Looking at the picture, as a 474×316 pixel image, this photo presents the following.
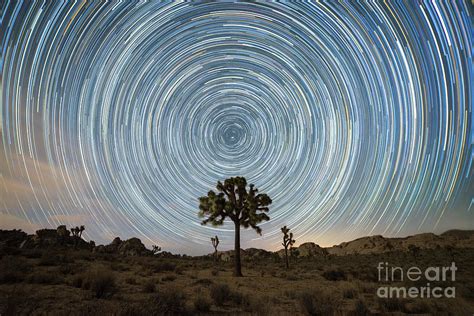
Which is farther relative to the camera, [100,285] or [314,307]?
[100,285]

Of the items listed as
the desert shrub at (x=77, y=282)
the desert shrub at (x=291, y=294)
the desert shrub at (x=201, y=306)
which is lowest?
the desert shrub at (x=291, y=294)

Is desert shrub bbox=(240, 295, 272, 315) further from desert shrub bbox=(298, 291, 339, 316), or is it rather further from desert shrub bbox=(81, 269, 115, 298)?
desert shrub bbox=(81, 269, 115, 298)

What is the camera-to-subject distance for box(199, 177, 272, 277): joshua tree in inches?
1000

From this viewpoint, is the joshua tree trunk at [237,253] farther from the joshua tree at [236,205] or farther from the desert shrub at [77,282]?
the desert shrub at [77,282]

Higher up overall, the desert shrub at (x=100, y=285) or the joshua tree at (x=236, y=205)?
the joshua tree at (x=236, y=205)

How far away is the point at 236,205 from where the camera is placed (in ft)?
84.8

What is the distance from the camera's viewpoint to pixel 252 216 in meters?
25.3

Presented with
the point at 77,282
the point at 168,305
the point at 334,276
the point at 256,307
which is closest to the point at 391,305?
the point at 256,307

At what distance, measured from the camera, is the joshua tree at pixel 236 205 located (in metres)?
25.4

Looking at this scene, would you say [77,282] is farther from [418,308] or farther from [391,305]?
[418,308]

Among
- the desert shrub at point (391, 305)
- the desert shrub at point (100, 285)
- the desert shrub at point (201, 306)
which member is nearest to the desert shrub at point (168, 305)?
the desert shrub at point (201, 306)

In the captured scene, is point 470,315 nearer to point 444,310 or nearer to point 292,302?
point 444,310

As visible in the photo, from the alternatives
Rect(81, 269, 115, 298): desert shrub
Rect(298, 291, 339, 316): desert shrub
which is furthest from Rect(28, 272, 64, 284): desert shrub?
Rect(298, 291, 339, 316): desert shrub

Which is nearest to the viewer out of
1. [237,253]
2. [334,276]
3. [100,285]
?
[100,285]
